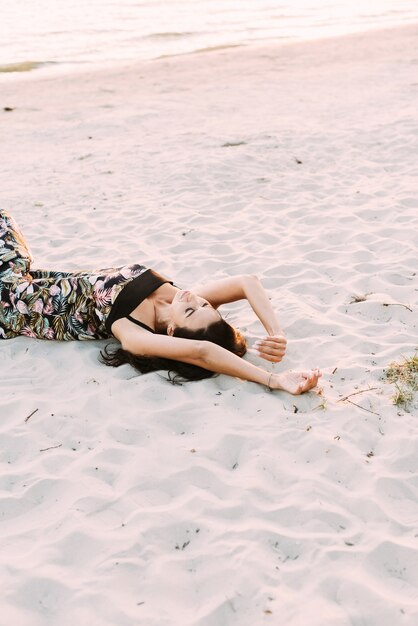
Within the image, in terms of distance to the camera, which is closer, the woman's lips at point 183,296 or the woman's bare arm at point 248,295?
the woman's lips at point 183,296

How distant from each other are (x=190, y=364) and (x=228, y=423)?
554 mm

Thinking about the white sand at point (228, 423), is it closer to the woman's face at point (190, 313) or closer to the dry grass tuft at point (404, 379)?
the dry grass tuft at point (404, 379)

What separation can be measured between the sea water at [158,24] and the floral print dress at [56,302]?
14.2 m

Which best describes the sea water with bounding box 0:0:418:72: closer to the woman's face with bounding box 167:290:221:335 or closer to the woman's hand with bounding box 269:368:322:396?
the woman's face with bounding box 167:290:221:335

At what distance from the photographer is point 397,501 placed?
308cm

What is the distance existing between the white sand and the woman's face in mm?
375

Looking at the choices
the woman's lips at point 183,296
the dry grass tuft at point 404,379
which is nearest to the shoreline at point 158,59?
the woman's lips at point 183,296

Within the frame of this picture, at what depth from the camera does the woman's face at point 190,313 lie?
158 inches

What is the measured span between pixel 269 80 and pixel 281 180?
6.63 meters

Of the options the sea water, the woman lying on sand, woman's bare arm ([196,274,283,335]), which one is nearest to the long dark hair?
the woman lying on sand

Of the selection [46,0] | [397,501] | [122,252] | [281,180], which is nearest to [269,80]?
[281,180]

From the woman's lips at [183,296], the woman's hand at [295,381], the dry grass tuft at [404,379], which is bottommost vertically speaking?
the dry grass tuft at [404,379]

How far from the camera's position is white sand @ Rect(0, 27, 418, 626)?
2.66 meters

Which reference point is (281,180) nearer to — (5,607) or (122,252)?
(122,252)
